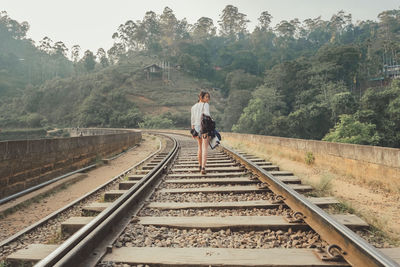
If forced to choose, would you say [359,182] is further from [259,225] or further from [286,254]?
[286,254]

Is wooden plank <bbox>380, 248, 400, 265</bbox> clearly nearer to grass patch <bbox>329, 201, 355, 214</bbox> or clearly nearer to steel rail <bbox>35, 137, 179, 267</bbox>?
grass patch <bbox>329, 201, 355, 214</bbox>

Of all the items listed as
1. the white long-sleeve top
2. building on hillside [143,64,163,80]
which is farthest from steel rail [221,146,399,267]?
building on hillside [143,64,163,80]

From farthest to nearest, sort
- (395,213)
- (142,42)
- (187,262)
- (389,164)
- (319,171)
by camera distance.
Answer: (142,42) < (319,171) < (389,164) < (395,213) < (187,262)

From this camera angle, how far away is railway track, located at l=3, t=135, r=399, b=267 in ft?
6.55

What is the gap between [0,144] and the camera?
17.1 ft

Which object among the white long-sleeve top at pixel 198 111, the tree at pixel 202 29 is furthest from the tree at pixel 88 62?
the white long-sleeve top at pixel 198 111

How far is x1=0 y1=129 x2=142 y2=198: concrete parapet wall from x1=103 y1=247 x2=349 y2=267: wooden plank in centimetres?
437

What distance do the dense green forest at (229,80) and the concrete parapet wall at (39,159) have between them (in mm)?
25991

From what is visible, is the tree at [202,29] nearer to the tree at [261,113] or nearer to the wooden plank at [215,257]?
the tree at [261,113]

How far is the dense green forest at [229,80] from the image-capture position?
41.1 m

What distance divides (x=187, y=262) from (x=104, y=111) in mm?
65003

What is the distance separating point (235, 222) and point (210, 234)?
325 mm

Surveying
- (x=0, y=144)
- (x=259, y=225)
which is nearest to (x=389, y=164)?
(x=259, y=225)

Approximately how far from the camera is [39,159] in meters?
6.69
